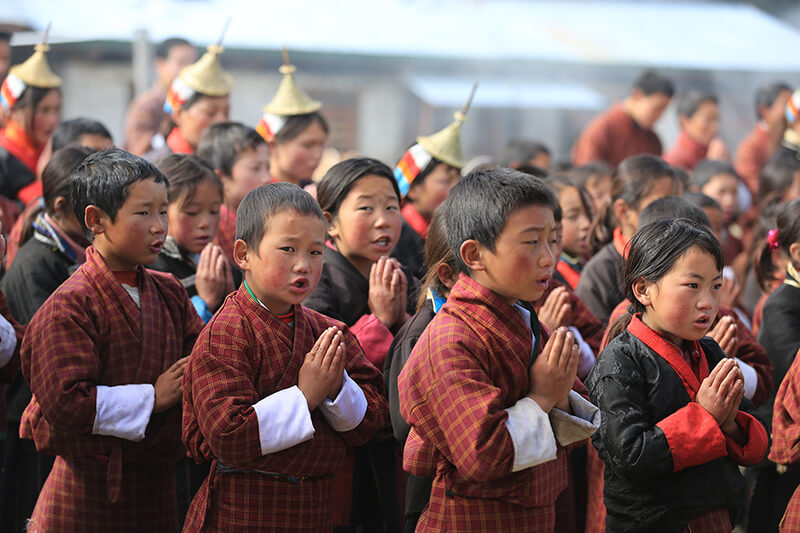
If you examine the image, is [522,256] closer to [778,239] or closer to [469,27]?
[778,239]

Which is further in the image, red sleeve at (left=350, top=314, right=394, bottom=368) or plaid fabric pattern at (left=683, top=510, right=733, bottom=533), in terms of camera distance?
red sleeve at (left=350, top=314, right=394, bottom=368)

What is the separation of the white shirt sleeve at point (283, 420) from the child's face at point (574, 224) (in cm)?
214

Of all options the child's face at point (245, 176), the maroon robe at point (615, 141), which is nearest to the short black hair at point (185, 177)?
the child's face at point (245, 176)

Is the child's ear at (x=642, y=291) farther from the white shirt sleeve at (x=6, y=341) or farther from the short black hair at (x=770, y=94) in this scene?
the short black hair at (x=770, y=94)

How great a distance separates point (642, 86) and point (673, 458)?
535cm

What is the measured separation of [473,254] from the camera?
2.19 m

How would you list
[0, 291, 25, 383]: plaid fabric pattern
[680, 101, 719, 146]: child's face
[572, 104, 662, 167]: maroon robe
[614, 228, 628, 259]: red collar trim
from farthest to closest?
[680, 101, 719, 146]: child's face
[572, 104, 662, 167]: maroon robe
[614, 228, 628, 259]: red collar trim
[0, 291, 25, 383]: plaid fabric pattern

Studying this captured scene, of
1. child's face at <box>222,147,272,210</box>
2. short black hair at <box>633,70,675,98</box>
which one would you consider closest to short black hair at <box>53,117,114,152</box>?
child's face at <box>222,147,272,210</box>

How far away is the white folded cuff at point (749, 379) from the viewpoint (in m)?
2.93

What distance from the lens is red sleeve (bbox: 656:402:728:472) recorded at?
2.26 meters

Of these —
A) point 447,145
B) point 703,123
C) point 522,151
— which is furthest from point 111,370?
point 703,123

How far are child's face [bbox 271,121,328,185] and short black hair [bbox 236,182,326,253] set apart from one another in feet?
6.88

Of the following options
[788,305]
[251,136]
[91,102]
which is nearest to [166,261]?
[251,136]

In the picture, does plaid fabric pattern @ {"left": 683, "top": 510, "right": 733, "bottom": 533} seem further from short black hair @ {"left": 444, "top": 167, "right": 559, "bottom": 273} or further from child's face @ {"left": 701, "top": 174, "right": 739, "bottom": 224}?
child's face @ {"left": 701, "top": 174, "right": 739, "bottom": 224}
